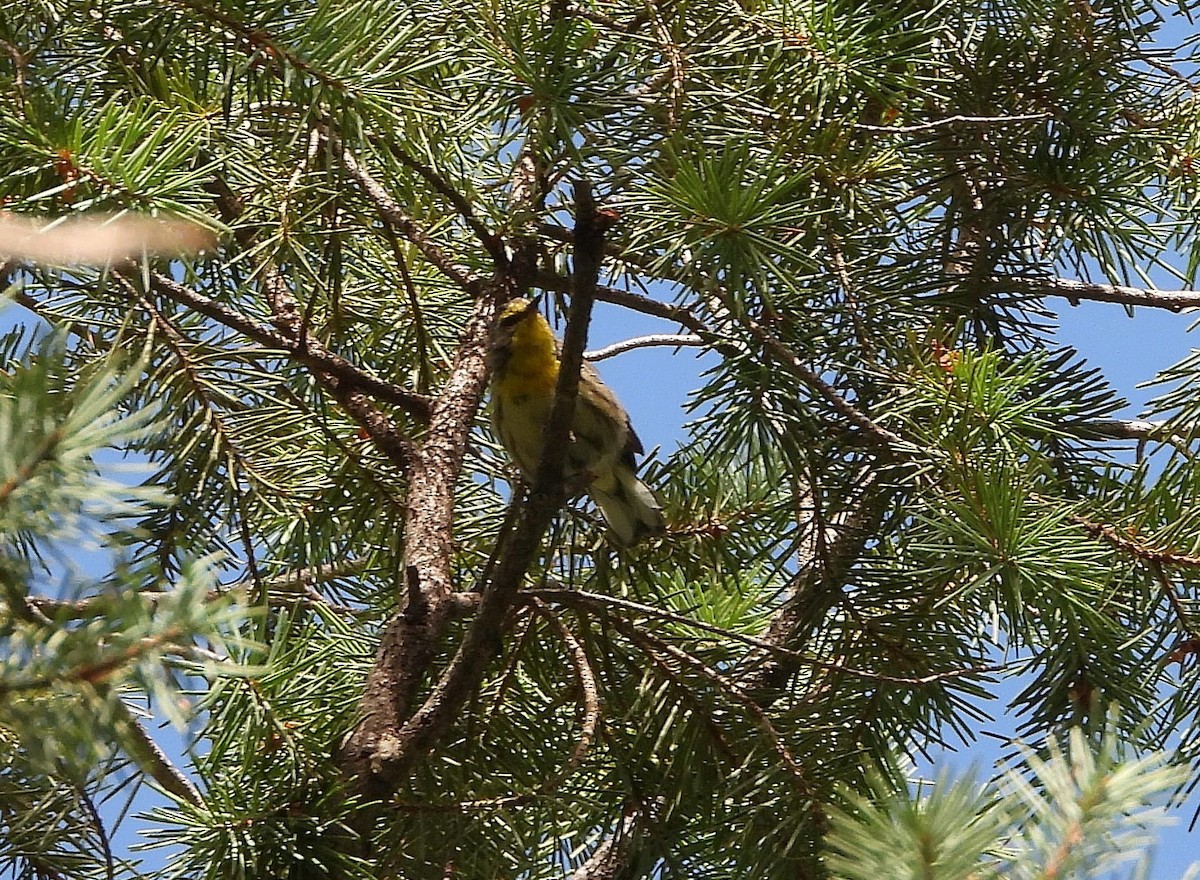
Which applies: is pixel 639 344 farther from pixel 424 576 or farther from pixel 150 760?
pixel 150 760

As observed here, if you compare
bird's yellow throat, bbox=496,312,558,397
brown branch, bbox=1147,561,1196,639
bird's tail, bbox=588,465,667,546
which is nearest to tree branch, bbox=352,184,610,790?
bird's tail, bbox=588,465,667,546

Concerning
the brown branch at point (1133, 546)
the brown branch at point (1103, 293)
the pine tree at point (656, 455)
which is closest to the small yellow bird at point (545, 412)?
the pine tree at point (656, 455)

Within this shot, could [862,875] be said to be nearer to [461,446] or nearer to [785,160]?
[785,160]

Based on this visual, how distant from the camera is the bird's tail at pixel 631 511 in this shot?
1958 millimetres

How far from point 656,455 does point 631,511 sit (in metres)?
0.14

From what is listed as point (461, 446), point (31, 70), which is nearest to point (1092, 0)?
point (461, 446)

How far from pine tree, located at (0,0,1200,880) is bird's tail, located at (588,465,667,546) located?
3cm

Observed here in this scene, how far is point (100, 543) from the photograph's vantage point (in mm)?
710

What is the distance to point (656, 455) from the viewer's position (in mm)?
1952

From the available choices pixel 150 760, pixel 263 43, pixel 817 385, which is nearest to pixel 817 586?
pixel 817 385

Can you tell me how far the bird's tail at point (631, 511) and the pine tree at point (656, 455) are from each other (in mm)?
32

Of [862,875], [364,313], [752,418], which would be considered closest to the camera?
[862,875]

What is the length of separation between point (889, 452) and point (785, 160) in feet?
1.10

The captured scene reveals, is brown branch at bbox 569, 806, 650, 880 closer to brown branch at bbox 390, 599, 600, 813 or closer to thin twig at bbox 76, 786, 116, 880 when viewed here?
brown branch at bbox 390, 599, 600, 813
